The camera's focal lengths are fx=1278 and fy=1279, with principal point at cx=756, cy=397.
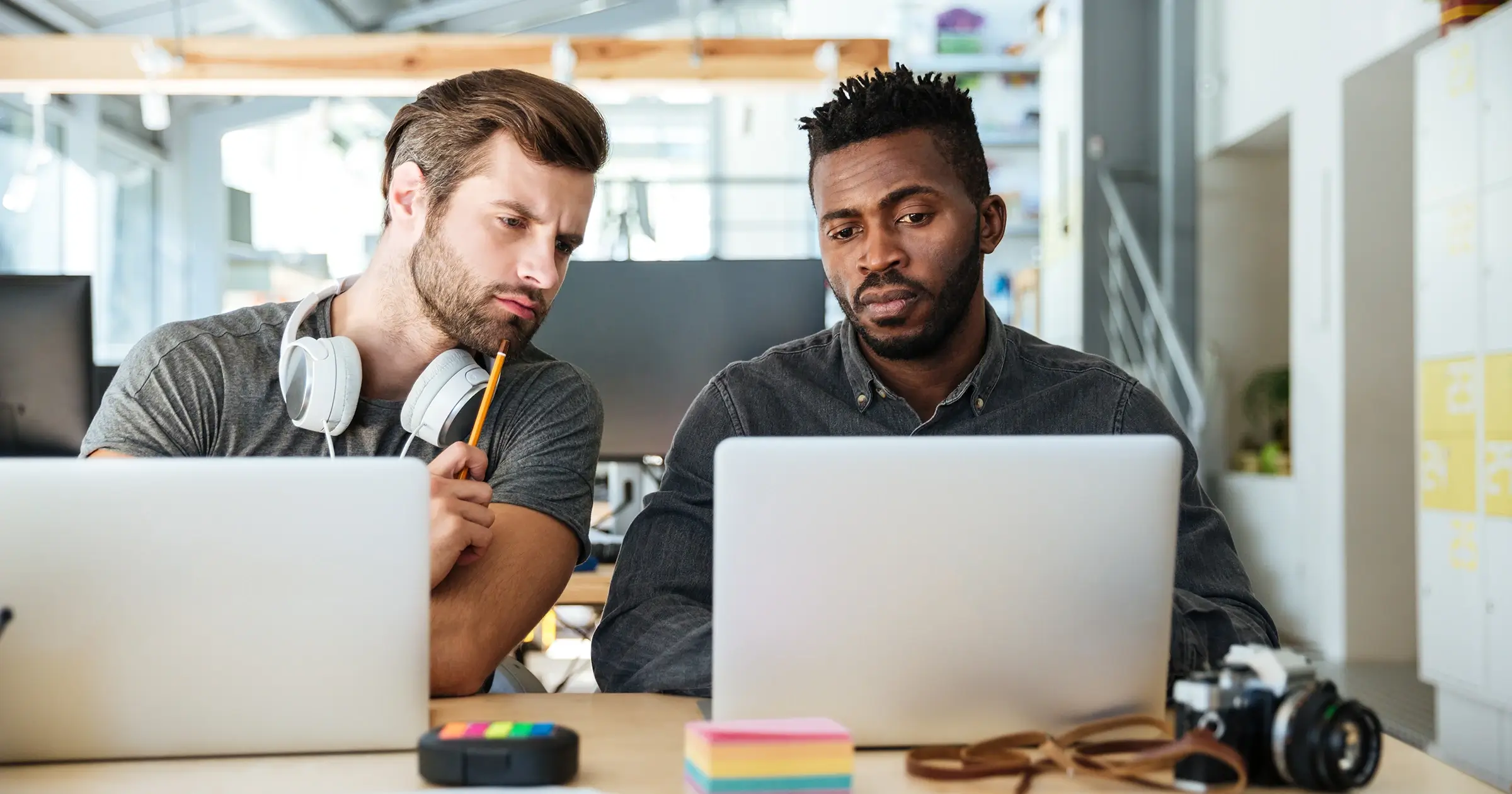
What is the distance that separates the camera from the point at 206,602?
84cm

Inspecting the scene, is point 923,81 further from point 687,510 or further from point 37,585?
point 37,585

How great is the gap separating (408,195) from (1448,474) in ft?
9.32

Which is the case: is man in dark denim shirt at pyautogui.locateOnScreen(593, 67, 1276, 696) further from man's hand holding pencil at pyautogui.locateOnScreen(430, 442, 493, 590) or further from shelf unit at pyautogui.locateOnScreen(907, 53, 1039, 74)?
shelf unit at pyautogui.locateOnScreen(907, 53, 1039, 74)

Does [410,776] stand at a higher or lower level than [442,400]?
lower

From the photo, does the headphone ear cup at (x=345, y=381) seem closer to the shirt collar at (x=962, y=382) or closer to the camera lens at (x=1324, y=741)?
the shirt collar at (x=962, y=382)

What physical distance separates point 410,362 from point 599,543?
2.01 ft

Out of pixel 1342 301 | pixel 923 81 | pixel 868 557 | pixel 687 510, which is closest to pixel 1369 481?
pixel 1342 301

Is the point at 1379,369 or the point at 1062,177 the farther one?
the point at 1062,177

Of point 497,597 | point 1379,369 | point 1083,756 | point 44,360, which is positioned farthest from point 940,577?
point 1379,369

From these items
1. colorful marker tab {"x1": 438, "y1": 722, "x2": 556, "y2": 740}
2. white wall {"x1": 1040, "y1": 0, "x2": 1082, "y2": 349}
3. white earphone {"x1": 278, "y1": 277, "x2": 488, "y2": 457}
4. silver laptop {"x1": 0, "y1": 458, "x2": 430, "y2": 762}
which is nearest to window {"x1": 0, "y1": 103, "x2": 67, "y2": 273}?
white wall {"x1": 1040, "y1": 0, "x2": 1082, "y2": 349}

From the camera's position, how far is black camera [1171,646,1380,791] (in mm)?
799

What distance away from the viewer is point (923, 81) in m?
1.61

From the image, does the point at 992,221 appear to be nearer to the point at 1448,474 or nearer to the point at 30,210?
the point at 1448,474

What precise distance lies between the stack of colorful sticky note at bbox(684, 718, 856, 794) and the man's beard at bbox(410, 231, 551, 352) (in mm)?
876
